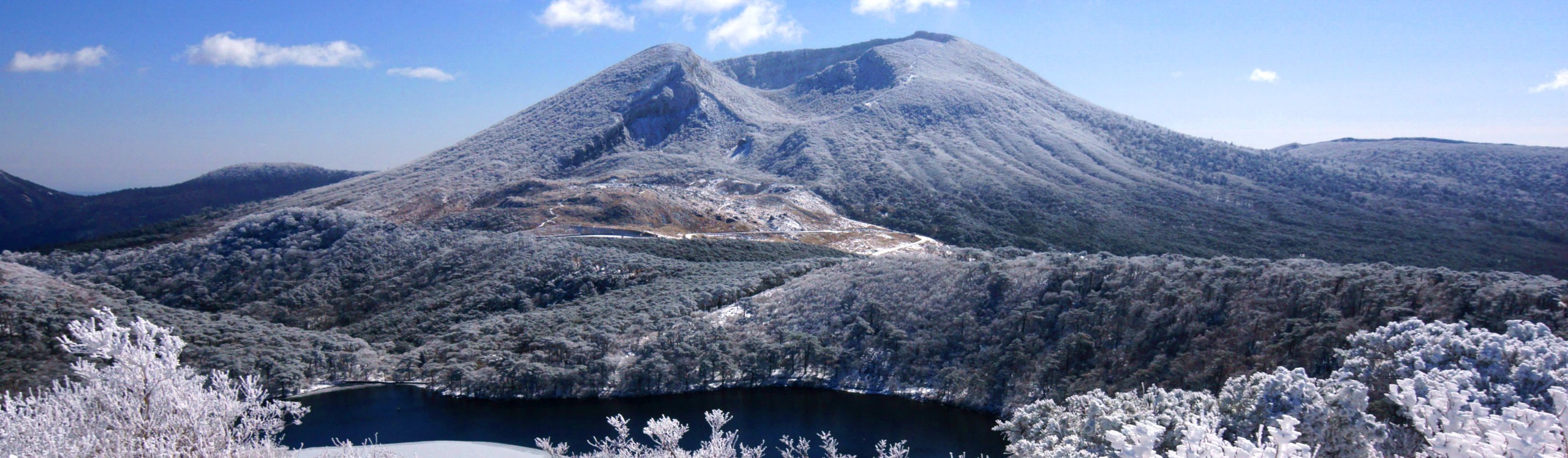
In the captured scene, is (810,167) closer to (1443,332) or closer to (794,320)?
(794,320)

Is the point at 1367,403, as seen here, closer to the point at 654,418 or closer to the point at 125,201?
the point at 654,418

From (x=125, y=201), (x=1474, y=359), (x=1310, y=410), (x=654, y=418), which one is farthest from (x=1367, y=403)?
(x=125, y=201)

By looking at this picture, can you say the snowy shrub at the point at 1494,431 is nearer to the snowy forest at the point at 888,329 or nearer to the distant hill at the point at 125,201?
the snowy forest at the point at 888,329

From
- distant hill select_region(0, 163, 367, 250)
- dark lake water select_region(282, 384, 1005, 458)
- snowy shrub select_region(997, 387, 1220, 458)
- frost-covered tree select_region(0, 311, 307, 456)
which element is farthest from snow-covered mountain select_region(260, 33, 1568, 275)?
frost-covered tree select_region(0, 311, 307, 456)

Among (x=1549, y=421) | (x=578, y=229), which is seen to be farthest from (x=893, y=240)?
(x=1549, y=421)

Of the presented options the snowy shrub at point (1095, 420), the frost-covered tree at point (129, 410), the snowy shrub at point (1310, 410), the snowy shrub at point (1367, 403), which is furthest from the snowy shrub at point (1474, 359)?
the frost-covered tree at point (129, 410)

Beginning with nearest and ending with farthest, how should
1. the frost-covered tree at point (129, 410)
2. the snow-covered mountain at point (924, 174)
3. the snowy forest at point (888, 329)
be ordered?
the frost-covered tree at point (129, 410), the snowy forest at point (888, 329), the snow-covered mountain at point (924, 174)
